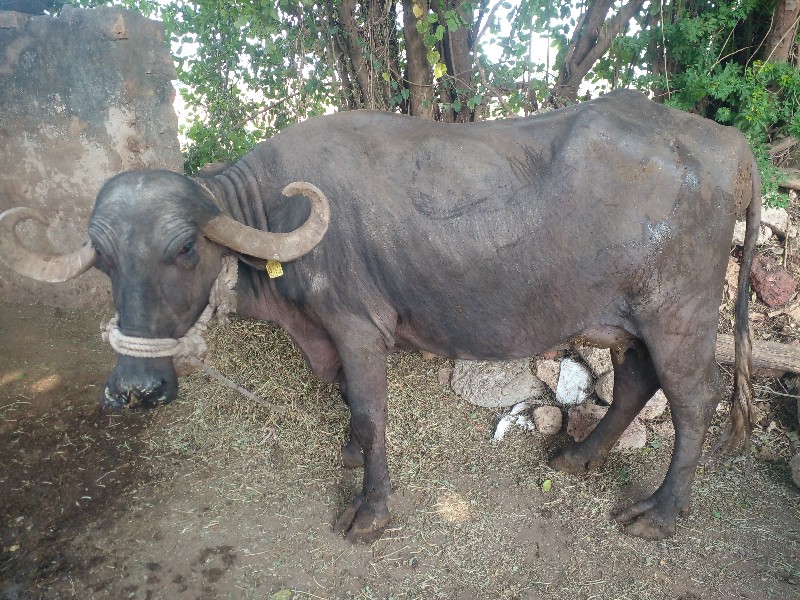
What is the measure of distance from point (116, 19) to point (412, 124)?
11.6ft

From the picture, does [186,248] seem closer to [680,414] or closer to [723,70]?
[680,414]

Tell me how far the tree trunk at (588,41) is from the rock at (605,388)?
2655 mm

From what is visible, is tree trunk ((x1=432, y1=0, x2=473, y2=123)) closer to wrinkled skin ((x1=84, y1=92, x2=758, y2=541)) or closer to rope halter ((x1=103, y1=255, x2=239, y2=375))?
wrinkled skin ((x1=84, y1=92, x2=758, y2=541))

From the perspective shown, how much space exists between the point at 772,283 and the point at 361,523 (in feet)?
12.3

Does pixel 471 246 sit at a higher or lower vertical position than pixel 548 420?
higher

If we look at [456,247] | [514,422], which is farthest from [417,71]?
[514,422]

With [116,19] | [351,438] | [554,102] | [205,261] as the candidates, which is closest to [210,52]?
[116,19]

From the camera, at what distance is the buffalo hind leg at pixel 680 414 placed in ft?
10.0

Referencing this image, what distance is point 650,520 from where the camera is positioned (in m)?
3.34

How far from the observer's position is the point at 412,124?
3.30 meters

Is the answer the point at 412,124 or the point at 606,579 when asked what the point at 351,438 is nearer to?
the point at 606,579

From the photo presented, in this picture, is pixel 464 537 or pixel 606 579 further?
pixel 464 537

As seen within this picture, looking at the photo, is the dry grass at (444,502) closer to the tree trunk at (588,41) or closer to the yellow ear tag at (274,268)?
the yellow ear tag at (274,268)

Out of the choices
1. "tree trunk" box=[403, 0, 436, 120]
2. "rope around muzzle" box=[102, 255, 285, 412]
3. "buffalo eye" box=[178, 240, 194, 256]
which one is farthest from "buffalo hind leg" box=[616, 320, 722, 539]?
"tree trunk" box=[403, 0, 436, 120]
